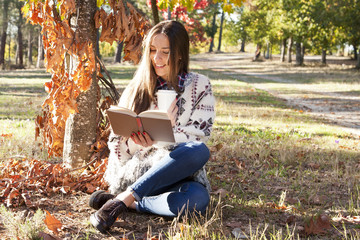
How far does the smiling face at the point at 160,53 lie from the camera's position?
3.13 metres

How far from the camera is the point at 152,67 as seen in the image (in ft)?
10.7

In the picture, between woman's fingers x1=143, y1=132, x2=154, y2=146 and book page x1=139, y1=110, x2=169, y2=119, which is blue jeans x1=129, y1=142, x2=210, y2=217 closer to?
woman's fingers x1=143, y1=132, x2=154, y2=146

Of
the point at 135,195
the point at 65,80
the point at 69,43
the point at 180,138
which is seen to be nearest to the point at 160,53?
the point at 180,138

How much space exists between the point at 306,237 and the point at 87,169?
223cm

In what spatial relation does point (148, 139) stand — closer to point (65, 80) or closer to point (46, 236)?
point (46, 236)

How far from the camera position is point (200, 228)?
8.36 feet

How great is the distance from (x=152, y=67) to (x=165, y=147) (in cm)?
69

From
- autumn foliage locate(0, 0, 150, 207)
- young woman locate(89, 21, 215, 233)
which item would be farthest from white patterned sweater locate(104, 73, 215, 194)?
autumn foliage locate(0, 0, 150, 207)

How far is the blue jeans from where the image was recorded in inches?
111

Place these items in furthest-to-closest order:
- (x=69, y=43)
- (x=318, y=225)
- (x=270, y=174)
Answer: (x=270, y=174), (x=69, y=43), (x=318, y=225)

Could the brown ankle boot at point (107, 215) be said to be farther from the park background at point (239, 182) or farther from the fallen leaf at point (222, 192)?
the fallen leaf at point (222, 192)

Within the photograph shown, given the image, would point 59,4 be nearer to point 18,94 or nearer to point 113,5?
point 113,5

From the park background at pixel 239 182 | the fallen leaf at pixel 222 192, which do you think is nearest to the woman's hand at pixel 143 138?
the park background at pixel 239 182

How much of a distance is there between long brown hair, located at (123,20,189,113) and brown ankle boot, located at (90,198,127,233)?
0.80m
